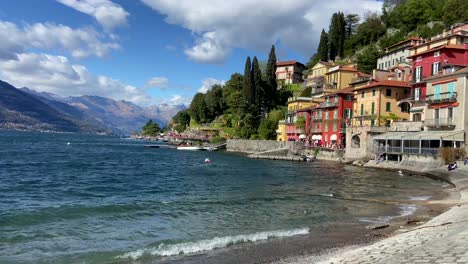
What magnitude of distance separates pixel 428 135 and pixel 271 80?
6760cm

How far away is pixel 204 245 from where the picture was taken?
56.9ft

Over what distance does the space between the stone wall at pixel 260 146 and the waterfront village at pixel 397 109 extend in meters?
3.24

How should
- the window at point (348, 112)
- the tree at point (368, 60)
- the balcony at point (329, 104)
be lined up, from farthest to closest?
the tree at point (368, 60)
the balcony at point (329, 104)
the window at point (348, 112)

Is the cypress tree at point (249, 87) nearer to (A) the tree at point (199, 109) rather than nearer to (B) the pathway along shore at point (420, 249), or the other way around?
(A) the tree at point (199, 109)

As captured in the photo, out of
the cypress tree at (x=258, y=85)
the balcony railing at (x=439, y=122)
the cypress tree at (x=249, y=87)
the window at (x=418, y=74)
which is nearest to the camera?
the balcony railing at (x=439, y=122)

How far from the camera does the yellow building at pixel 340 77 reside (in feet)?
303

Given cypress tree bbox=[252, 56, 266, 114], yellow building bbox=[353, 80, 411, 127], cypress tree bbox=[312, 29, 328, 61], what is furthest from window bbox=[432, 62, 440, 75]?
cypress tree bbox=[312, 29, 328, 61]

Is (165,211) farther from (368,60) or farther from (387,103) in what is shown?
(368,60)

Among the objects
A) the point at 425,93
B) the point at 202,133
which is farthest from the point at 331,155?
the point at 202,133

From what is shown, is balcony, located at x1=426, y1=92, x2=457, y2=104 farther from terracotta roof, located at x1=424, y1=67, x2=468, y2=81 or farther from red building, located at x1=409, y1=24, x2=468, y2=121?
red building, located at x1=409, y1=24, x2=468, y2=121

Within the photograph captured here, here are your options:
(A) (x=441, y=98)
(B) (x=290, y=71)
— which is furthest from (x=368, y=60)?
(A) (x=441, y=98)

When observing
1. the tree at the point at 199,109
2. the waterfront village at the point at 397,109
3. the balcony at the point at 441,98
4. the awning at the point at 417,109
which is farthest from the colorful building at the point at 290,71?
the balcony at the point at 441,98

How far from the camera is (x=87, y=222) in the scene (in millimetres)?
21688

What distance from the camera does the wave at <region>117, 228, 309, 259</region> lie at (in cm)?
1642
